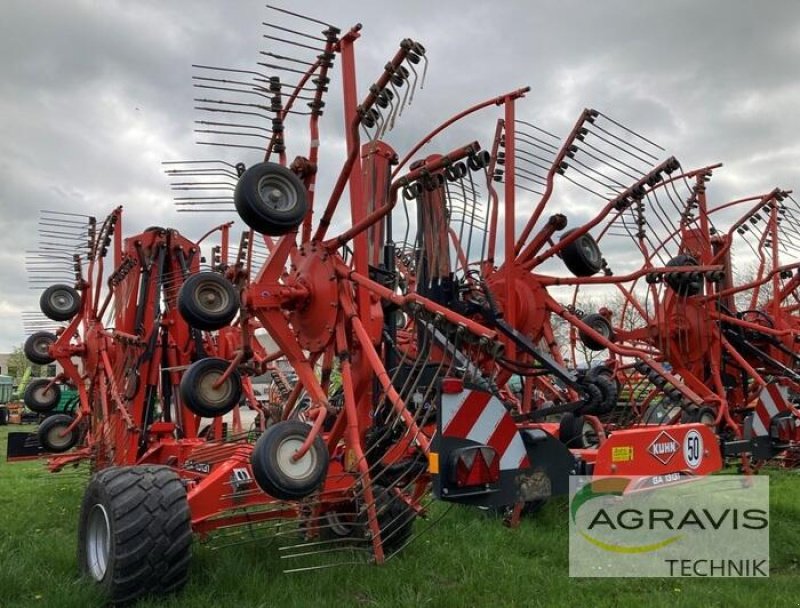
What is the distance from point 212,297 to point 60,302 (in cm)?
579

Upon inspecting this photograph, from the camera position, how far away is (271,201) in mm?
4129

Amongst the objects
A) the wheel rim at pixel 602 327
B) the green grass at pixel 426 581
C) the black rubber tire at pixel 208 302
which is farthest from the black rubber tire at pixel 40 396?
the wheel rim at pixel 602 327

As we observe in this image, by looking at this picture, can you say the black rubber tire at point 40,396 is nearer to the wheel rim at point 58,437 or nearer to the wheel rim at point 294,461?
the wheel rim at point 58,437

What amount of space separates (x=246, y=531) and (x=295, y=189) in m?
2.23

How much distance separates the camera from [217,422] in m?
7.65

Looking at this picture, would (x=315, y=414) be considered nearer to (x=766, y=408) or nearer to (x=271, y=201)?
(x=271, y=201)

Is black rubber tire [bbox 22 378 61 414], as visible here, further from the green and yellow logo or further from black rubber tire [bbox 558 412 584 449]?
the green and yellow logo

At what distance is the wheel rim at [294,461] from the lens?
143 inches

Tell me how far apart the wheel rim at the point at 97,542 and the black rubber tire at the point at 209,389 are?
4.95 feet

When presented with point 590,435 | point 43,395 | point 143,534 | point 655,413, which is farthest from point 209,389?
point 43,395

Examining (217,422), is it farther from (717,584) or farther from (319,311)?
(717,584)

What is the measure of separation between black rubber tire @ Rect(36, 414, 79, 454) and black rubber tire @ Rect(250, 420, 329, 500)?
A: 285 inches

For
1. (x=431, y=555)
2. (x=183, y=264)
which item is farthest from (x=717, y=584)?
(x=183, y=264)

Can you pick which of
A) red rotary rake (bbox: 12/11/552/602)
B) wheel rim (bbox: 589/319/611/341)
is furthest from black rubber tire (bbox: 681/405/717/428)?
red rotary rake (bbox: 12/11/552/602)
